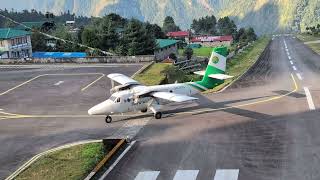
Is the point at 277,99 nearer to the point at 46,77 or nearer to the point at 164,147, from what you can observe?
the point at 164,147

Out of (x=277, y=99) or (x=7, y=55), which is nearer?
(x=277, y=99)

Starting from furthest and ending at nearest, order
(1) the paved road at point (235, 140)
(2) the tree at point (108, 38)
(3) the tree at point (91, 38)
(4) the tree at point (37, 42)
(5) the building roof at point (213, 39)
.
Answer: (5) the building roof at point (213, 39) → (4) the tree at point (37, 42) → (3) the tree at point (91, 38) → (2) the tree at point (108, 38) → (1) the paved road at point (235, 140)

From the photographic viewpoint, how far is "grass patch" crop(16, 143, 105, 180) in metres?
24.6

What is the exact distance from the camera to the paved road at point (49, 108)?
31.1 meters

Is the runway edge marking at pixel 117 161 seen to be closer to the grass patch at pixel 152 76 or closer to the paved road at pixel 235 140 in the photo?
the paved road at pixel 235 140

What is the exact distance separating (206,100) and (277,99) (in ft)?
21.7

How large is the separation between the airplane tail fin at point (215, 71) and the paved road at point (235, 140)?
1.83m

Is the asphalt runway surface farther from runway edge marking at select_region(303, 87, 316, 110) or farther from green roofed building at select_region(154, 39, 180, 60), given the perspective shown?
green roofed building at select_region(154, 39, 180, 60)

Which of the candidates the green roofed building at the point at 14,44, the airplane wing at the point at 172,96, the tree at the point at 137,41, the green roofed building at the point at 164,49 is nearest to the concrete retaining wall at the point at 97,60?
the tree at the point at 137,41

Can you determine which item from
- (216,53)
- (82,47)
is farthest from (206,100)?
(82,47)

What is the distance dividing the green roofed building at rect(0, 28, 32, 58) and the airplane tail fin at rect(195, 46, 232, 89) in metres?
70.6

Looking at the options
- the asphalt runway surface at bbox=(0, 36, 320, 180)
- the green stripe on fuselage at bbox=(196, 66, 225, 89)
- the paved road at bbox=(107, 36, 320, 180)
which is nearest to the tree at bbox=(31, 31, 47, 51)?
the asphalt runway surface at bbox=(0, 36, 320, 180)

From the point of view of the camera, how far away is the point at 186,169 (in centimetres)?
2423

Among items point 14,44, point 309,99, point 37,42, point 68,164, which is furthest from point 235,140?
point 37,42
